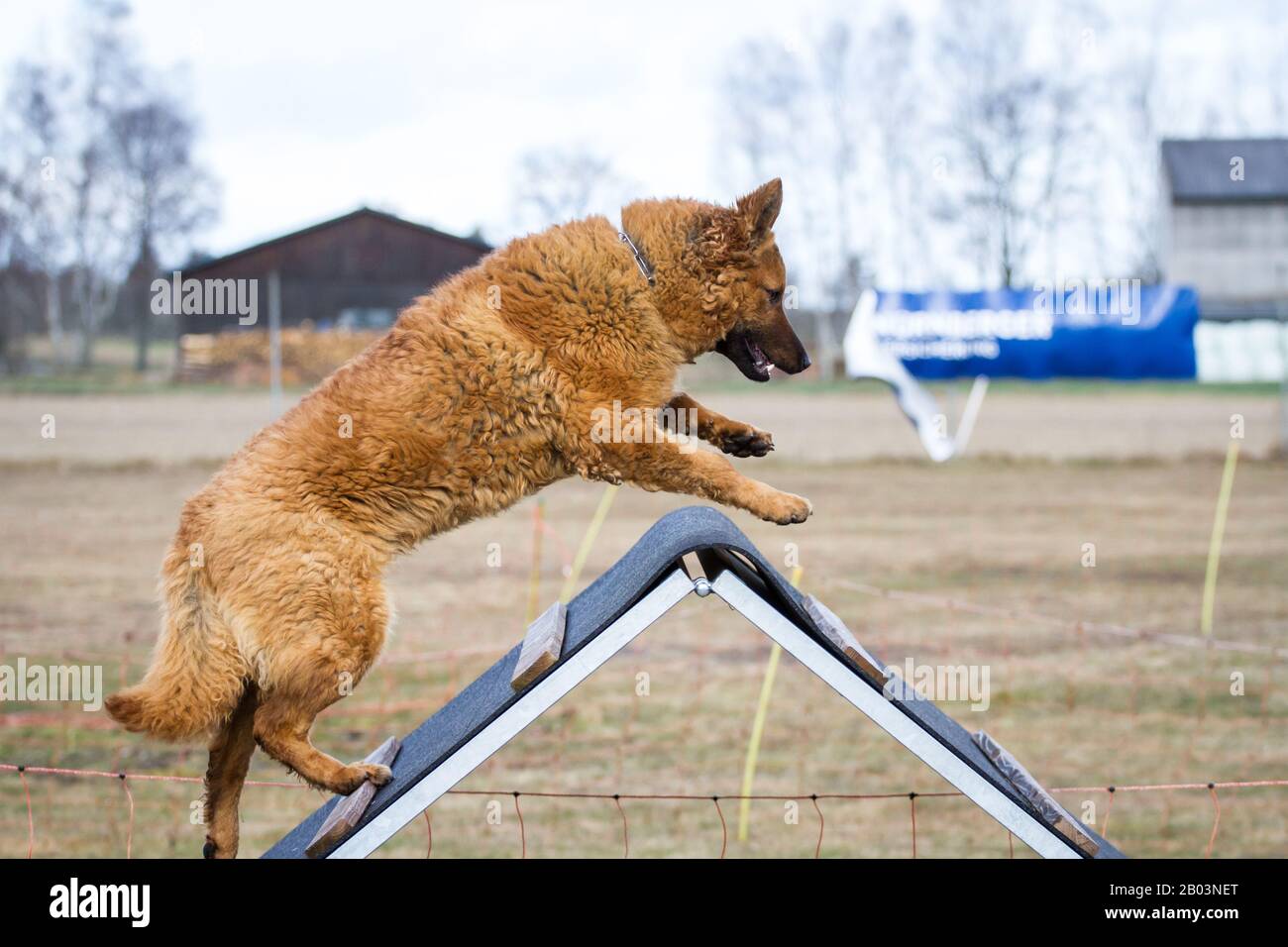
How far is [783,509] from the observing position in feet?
12.9

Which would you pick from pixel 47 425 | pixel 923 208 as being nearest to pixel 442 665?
pixel 47 425

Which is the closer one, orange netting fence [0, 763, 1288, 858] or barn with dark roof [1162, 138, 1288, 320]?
orange netting fence [0, 763, 1288, 858]

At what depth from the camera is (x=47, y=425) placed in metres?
20.2

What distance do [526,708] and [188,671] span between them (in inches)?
42.0

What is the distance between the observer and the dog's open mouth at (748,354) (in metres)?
4.39

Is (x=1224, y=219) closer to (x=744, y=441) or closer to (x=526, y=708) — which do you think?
(x=744, y=441)

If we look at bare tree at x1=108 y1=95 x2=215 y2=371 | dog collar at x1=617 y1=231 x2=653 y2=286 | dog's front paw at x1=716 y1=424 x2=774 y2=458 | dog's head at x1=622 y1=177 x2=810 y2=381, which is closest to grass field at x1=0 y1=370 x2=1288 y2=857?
dog's front paw at x1=716 y1=424 x2=774 y2=458

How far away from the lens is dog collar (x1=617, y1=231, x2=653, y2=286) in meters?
4.21

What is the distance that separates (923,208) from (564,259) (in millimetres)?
33287

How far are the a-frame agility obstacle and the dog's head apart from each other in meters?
0.87

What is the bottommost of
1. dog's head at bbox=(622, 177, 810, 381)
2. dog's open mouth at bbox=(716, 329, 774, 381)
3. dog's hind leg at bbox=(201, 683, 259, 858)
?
dog's hind leg at bbox=(201, 683, 259, 858)

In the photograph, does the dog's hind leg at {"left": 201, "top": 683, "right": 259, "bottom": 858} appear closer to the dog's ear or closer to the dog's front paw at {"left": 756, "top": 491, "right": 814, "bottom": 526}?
the dog's front paw at {"left": 756, "top": 491, "right": 814, "bottom": 526}

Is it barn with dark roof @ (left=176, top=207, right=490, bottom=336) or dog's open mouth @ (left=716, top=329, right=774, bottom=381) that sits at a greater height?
barn with dark roof @ (left=176, top=207, right=490, bottom=336)

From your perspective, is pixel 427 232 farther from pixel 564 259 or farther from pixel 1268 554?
pixel 564 259
